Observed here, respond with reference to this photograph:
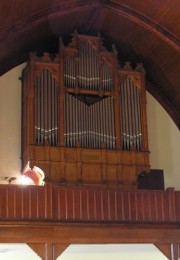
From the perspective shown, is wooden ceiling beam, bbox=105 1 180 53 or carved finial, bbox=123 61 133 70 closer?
wooden ceiling beam, bbox=105 1 180 53

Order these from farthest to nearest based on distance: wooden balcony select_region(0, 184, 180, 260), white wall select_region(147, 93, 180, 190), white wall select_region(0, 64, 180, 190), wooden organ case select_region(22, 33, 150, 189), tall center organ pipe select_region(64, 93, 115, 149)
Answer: white wall select_region(147, 93, 180, 190), white wall select_region(0, 64, 180, 190), tall center organ pipe select_region(64, 93, 115, 149), wooden organ case select_region(22, 33, 150, 189), wooden balcony select_region(0, 184, 180, 260)

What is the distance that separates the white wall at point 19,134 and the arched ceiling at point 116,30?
22cm

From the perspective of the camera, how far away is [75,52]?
39.7 feet

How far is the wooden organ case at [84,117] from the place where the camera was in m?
11.5

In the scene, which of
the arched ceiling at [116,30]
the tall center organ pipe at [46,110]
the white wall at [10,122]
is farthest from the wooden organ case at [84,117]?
the arched ceiling at [116,30]

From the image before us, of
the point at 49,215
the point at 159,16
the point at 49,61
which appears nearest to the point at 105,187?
the point at 49,215

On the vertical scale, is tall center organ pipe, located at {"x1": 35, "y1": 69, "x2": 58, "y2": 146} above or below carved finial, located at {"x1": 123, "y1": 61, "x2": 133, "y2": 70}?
below

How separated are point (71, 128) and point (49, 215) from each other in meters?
2.18

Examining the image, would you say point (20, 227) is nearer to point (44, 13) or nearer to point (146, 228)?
point (146, 228)

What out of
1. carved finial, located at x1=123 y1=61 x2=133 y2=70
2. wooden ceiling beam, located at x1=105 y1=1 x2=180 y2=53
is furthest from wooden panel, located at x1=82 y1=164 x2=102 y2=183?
wooden ceiling beam, located at x1=105 y1=1 x2=180 y2=53

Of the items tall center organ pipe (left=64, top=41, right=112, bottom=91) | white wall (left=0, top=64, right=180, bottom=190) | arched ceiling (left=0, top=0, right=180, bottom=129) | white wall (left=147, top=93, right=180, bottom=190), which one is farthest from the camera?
white wall (left=147, top=93, right=180, bottom=190)

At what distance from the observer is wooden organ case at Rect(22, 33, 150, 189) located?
1146cm

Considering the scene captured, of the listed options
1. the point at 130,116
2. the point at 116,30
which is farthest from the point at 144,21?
the point at 130,116

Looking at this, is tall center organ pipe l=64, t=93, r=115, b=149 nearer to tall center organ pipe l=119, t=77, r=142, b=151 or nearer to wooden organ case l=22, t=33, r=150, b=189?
wooden organ case l=22, t=33, r=150, b=189
